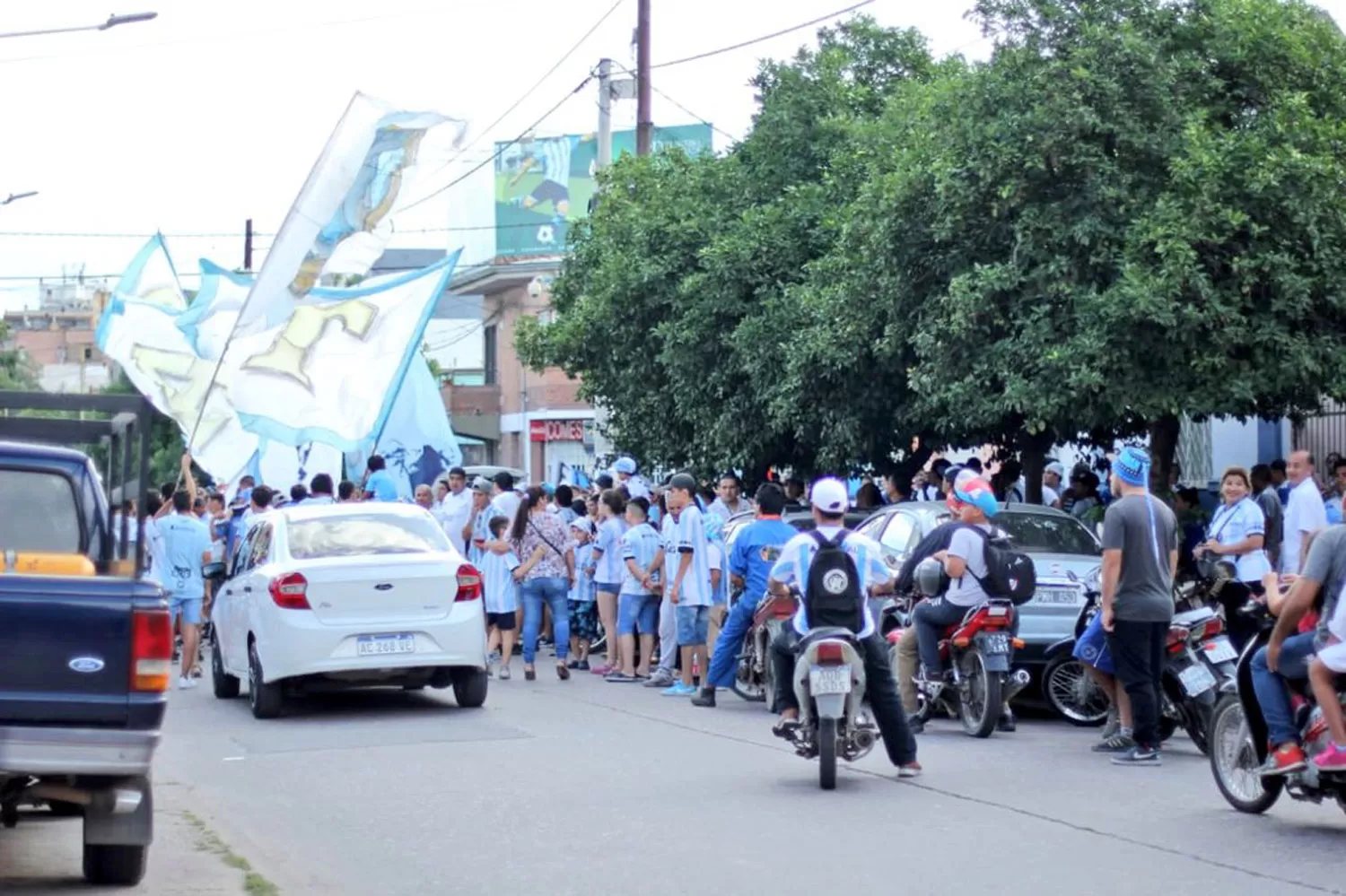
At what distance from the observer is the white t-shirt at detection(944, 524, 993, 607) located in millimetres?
13359

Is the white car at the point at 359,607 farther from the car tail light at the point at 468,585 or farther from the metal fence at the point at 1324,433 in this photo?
the metal fence at the point at 1324,433

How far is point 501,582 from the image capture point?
1892 centimetres

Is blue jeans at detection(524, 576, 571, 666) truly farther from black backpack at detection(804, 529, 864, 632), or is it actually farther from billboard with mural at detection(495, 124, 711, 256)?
billboard with mural at detection(495, 124, 711, 256)

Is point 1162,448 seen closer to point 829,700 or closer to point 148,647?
point 829,700

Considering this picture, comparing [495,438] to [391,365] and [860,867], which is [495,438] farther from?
[860,867]

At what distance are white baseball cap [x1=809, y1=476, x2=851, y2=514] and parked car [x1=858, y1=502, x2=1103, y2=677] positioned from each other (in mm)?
3605

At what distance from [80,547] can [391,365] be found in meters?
28.1

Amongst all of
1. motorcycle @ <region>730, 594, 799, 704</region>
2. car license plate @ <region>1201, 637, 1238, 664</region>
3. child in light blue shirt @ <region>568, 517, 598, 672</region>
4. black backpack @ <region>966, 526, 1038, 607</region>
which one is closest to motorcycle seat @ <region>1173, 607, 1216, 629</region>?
car license plate @ <region>1201, 637, 1238, 664</region>

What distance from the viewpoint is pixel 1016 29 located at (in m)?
18.5

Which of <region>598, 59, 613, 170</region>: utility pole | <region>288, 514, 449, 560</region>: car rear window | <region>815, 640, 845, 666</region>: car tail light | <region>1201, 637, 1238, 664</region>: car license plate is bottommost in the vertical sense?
<region>1201, 637, 1238, 664</region>: car license plate

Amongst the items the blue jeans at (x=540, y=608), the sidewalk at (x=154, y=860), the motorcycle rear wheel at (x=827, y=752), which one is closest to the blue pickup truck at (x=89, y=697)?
the sidewalk at (x=154, y=860)

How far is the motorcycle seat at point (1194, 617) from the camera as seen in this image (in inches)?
475

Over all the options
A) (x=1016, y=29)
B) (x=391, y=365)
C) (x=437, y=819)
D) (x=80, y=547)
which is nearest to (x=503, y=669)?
(x=1016, y=29)

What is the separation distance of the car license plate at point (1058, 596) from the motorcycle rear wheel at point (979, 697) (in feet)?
3.83
